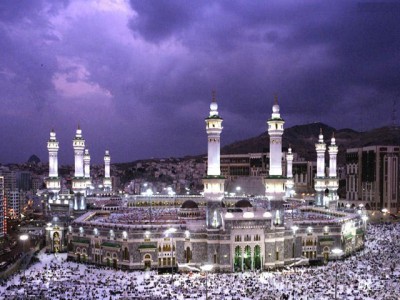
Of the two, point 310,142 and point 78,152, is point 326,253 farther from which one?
point 310,142

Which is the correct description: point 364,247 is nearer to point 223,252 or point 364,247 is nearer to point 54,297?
point 223,252

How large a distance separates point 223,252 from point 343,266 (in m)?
8.42

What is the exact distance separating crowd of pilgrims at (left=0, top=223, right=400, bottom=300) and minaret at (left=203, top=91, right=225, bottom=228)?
4305 mm

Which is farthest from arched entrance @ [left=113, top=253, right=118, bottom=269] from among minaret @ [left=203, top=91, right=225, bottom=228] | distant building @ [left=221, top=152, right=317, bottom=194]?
distant building @ [left=221, top=152, right=317, bottom=194]

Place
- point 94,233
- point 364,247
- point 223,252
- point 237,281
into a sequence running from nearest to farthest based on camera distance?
point 237,281 → point 223,252 → point 94,233 → point 364,247

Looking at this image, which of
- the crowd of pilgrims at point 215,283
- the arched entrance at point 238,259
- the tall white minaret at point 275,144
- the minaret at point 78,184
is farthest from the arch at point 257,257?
the minaret at point 78,184

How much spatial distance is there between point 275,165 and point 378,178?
44.7 meters

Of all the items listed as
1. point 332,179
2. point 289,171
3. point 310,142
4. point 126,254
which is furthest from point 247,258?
point 310,142

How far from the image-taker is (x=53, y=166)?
55.2 meters

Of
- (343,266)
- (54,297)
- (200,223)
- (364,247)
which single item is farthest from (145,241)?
(364,247)

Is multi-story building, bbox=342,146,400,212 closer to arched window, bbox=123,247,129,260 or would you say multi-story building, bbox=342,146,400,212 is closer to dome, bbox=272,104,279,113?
dome, bbox=272,104,279,113

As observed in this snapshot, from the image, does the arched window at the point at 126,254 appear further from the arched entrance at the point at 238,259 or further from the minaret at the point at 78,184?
the minaret at the point at 78,184

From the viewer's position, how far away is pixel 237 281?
109 feet

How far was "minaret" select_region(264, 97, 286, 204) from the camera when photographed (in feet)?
132
